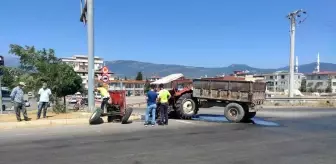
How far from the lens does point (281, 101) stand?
4091 centimetres

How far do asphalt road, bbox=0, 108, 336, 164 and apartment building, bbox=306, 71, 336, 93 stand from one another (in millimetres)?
157538

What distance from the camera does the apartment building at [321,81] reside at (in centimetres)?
16675

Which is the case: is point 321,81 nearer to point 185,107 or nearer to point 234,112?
point 234,112

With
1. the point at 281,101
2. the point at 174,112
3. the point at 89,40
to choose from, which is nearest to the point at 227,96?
the point at 174,112

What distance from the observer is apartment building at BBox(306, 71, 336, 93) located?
167 meters

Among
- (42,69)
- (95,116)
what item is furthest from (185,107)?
(42,69)

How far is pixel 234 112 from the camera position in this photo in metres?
19.3

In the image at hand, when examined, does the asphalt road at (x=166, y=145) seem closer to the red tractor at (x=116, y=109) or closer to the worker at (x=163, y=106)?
the worker at (x=163, y=106)

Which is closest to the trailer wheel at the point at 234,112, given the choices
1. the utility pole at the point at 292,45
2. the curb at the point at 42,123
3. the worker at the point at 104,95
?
the worker at the point at 104,95

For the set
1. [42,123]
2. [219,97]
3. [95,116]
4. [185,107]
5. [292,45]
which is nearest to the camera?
[42,123]

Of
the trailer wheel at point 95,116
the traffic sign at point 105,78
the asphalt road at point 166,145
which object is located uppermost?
the traffic sign at point 105,78

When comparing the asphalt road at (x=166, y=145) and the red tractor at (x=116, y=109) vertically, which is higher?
the red tractor at (x=116, y=109)

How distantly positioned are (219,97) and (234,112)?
1023 millimetres

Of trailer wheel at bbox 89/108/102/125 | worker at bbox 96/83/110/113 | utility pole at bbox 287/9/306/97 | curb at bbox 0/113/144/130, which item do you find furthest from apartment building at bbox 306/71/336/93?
trailer wheel at bbox 89/108/102/125
